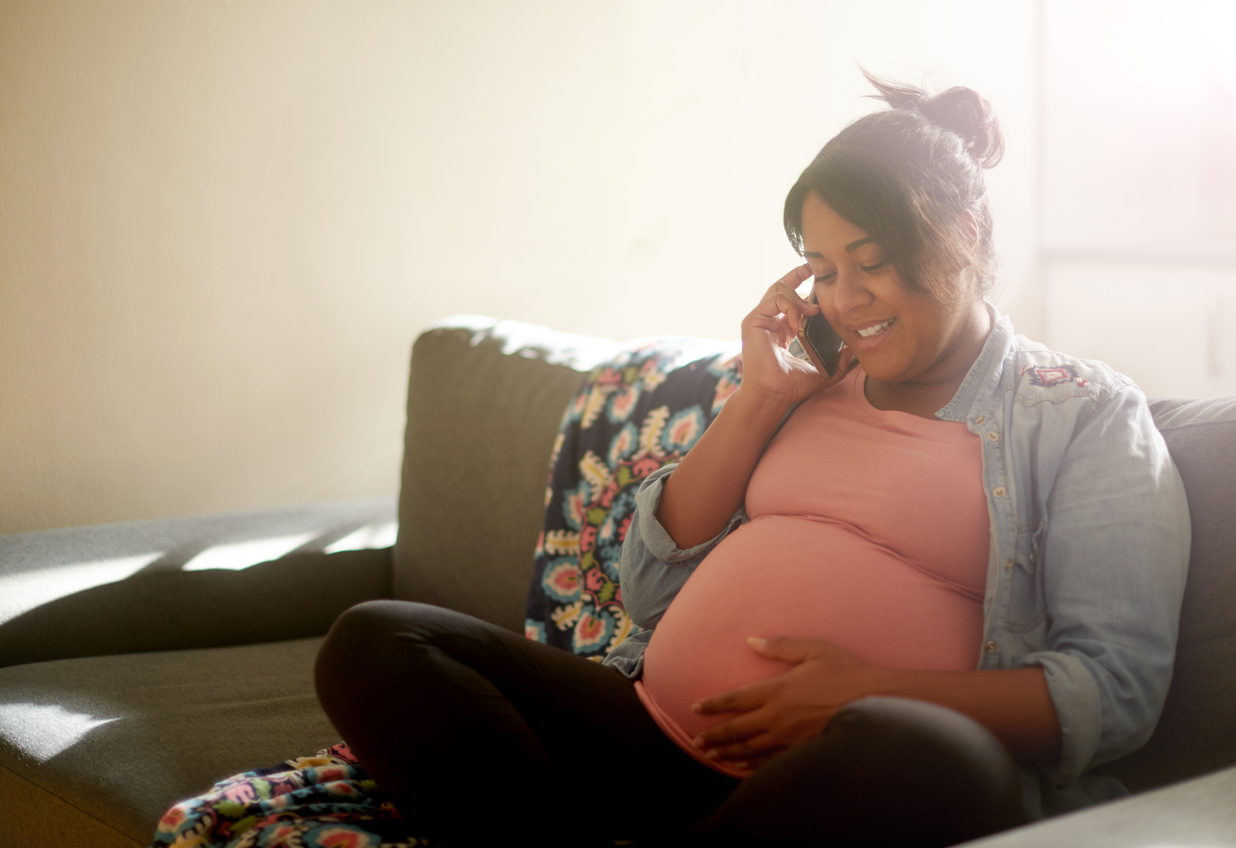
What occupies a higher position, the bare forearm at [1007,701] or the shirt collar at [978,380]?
the shirt collar at [978,380]

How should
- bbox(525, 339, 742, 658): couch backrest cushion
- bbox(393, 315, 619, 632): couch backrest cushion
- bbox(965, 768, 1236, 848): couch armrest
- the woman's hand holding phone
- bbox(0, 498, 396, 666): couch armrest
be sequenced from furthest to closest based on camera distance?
bbox(393, 315, 619, 632): couch backrest cushion < bbox(0, 498, 396, 666): couch armrest < bbox(525, 339, 742, 658): couch backrest cushion < the woman's hand holding phone < bbox(965, 768, 1236, 848): couch armrest

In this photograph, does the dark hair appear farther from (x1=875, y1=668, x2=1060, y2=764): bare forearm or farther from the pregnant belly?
(x1=875, y1=668, x2=1060, y2=764): bare forearm

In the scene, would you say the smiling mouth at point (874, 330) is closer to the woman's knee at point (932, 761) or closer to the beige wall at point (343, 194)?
the woman's knee at point (932, 761)

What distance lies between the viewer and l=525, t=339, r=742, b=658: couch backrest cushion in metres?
1.56

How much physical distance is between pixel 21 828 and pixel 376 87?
5.17 feet

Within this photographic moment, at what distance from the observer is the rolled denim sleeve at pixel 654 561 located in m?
1.22

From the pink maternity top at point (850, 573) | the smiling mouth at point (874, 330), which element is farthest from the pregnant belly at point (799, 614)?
the smiling mouth at point (874, 330)

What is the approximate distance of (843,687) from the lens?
0.90 meters

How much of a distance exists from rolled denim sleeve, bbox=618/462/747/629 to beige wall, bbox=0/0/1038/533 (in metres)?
1.25

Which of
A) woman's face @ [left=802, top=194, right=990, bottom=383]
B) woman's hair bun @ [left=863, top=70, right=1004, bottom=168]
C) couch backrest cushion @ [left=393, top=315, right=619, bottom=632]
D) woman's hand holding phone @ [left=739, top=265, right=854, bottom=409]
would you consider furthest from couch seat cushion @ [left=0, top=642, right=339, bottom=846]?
woman's hair bun @ [left=863, top=70, right=1004, bottom=168]

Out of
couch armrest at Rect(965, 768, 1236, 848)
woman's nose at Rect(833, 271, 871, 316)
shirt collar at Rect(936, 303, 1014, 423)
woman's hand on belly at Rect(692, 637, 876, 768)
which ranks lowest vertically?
woman's hand on belly at Rect(692, 637, 876, 768)

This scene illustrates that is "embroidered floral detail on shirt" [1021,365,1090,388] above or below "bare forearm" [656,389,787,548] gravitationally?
above

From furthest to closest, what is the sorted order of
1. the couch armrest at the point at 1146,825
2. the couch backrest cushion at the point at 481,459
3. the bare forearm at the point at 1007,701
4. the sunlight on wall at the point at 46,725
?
the couch backrest cushion at the point at 481,459 → the sunlight on wall at the point at 46,725 → the bare forearm at the point at 1007,701 → the couch armrest at the point at 1146,825

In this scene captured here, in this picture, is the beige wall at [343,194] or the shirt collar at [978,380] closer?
the shirt collar at [978,380]
